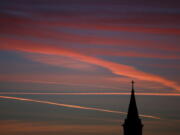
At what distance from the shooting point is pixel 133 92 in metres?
187

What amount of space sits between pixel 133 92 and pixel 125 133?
27.1 feet

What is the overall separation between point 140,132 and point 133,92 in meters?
7.92

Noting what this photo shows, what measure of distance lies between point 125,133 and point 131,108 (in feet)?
16.4

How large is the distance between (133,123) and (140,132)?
101 inches

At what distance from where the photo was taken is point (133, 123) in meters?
186

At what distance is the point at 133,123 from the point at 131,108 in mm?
2991

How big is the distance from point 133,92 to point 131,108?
130 inches

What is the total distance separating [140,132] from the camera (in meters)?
187

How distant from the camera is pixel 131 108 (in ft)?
611

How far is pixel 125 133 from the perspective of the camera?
186 m

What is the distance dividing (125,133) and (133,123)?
2.49m
